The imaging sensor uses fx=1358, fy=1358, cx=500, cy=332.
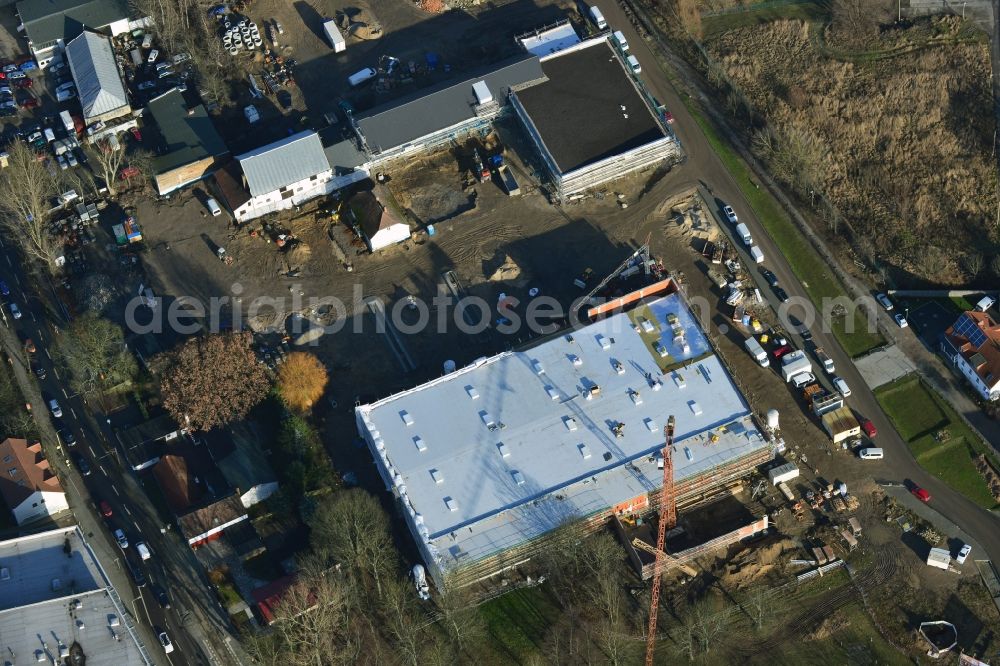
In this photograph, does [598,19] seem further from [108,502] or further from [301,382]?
[108,502]

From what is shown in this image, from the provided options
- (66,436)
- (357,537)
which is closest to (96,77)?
(66,436)

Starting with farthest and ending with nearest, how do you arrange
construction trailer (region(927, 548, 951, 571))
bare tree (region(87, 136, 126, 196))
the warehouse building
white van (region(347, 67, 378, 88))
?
white van (region(347, 67, 378, 88)) → bare tree (region(87, 136, 126, 196)) → the warehouse building → construction trailer (region(927, 548, 951, 571))

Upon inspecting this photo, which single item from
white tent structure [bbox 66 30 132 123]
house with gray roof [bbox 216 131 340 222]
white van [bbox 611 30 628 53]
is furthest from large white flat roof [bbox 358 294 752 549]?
white tent structure [bbox 66 30 132 123]

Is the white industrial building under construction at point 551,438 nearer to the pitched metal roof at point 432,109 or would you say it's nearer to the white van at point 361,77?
the pitched metal roof at point 432,109

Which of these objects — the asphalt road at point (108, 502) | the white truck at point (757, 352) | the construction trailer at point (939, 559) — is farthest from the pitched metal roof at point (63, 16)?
the construction trailer at point (939, 559)

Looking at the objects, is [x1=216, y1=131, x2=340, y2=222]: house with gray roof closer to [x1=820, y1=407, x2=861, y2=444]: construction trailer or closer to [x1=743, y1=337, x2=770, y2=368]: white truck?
[x1=743, y1=337, x2=770, y2=368]: white truck

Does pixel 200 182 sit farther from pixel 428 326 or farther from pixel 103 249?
pixel 428 326
